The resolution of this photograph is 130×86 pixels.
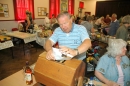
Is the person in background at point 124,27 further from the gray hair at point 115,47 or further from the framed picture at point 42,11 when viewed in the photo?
the framed picture at point 42,11

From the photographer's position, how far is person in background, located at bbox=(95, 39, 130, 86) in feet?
4.56

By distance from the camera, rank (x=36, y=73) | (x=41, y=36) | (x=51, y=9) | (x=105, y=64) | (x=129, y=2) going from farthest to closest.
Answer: (x=129, y=2), (x=51, y=9), (x=41, y=36), (x=105, y=64), (x=36, y=73)

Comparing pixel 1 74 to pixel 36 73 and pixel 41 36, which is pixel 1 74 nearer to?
pixel 41 36

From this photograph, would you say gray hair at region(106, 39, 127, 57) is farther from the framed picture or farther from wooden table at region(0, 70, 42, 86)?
the framed picture

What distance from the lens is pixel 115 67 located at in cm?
139

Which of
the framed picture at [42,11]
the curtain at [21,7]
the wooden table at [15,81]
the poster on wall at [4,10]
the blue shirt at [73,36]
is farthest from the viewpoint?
the framed picture at [42,11]

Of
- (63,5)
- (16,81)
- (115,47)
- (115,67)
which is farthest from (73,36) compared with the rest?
(63,5)

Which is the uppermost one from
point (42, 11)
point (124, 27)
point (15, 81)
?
point (42, 11)

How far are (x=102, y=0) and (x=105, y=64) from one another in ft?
35.9

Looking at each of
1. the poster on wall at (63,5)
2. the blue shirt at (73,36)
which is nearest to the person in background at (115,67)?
the blue shirt at (73,36)

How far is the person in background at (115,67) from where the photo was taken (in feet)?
4.56

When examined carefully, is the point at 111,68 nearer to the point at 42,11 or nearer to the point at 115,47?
the point at 115,47

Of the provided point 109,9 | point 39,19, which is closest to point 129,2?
point 109,9

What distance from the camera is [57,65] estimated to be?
0.84 meters
